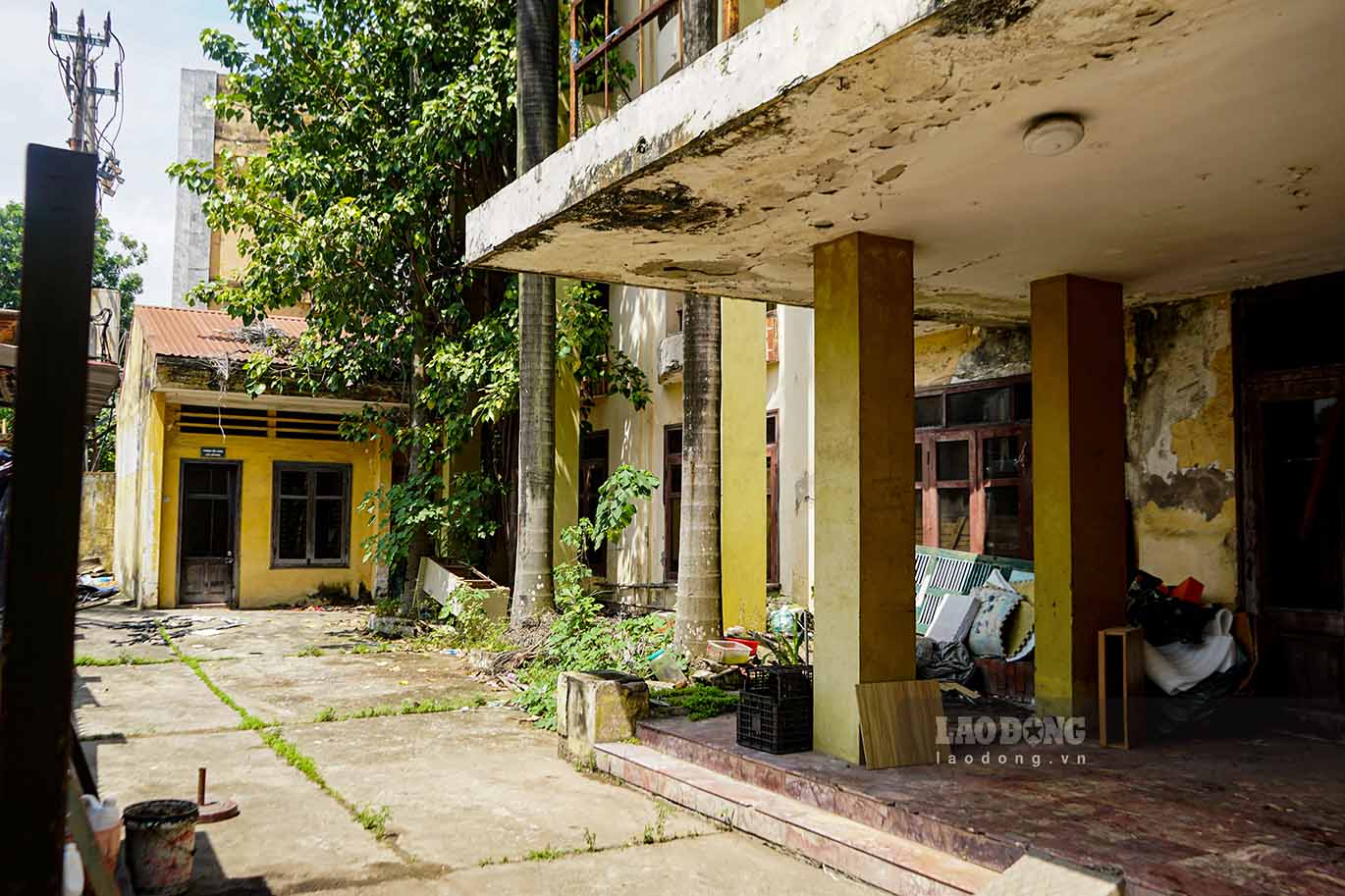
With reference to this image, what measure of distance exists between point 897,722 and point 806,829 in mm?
983

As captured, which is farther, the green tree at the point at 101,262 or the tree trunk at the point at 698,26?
the green tree at the point at 101,262

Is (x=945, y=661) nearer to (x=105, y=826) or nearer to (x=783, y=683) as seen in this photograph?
(x=783, y=683)

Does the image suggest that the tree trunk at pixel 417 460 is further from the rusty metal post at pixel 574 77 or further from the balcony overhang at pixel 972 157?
the rusty metal post at pixel 574 77

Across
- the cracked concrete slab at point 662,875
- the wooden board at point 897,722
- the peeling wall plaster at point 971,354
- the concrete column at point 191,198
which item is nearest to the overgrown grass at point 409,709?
the cracked concrete slab at point 662,875

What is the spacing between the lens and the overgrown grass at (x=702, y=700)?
278 inches

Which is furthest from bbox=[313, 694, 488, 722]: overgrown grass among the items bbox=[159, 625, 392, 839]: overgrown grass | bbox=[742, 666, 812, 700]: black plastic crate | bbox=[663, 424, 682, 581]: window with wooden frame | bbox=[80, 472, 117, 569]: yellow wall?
bbox=[80, 472, 117, 569]: yellow wall

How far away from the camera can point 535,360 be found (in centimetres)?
1073

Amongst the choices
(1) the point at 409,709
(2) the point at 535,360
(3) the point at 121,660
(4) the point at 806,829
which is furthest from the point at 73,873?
(3) the point at 121,660

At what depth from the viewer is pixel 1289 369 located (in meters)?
6.82

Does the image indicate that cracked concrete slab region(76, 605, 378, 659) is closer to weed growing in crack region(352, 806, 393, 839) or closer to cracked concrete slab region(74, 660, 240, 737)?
cracked concrete slab region(74, 660, 240, 737)

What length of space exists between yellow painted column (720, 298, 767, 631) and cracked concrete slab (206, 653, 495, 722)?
2585 mm

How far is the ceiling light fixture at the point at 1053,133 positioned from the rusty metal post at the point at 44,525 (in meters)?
3.55

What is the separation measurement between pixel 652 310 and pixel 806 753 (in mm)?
9462

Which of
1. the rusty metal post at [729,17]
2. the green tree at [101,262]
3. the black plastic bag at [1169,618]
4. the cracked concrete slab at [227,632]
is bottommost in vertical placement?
the cracked concrete slab at [227,632]
